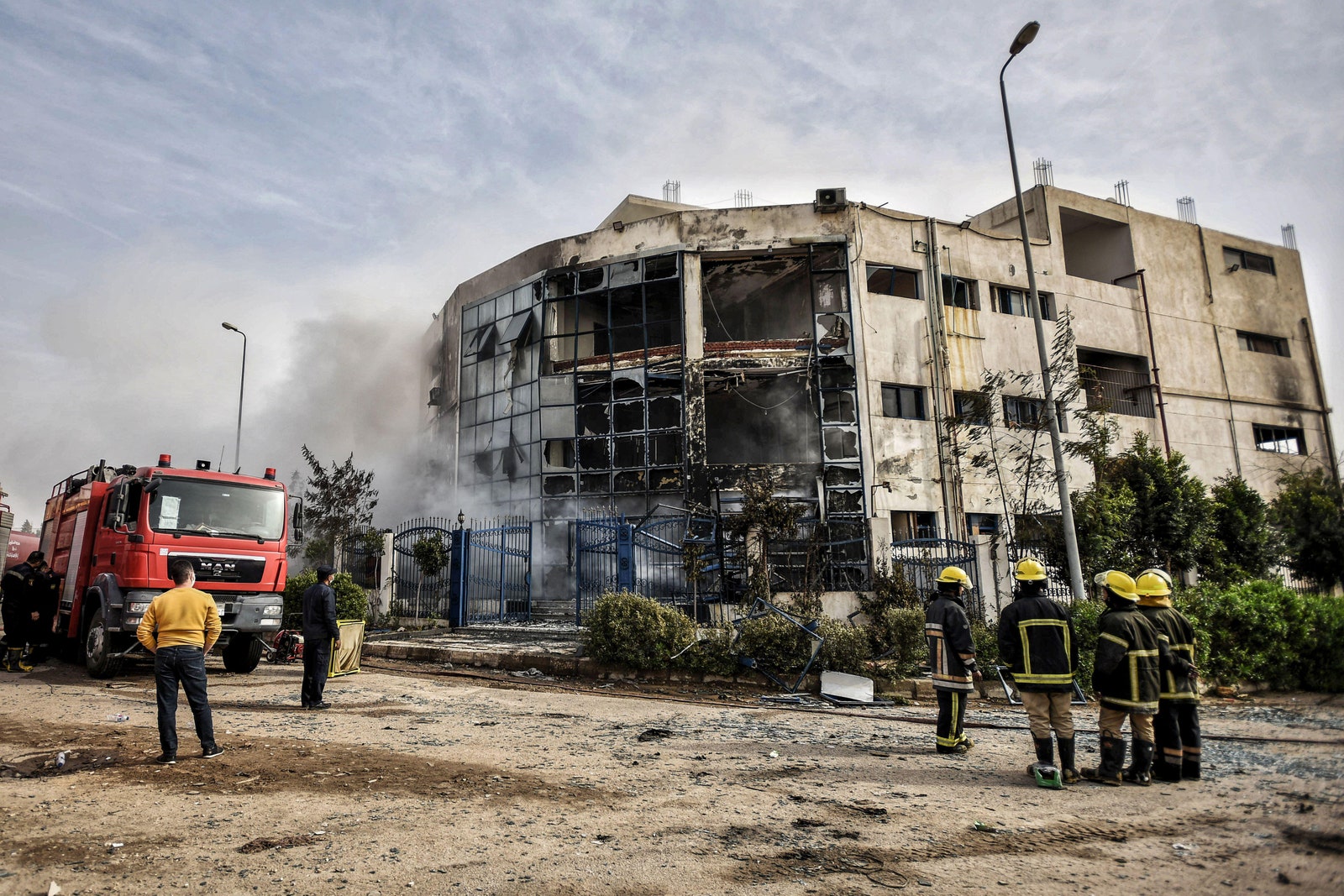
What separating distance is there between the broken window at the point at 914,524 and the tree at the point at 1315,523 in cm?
1628

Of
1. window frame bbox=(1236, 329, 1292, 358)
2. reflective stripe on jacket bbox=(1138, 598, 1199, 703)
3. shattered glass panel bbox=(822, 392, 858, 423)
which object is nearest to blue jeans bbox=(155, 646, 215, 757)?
reflective stripe on jacket bbox=(1138, 598, 1199, 703)

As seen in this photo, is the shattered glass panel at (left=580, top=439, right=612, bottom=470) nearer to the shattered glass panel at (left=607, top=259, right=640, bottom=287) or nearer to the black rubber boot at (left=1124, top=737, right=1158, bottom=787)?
the shattered glass panel at (left=607, top=259, right=640, bottom=287)

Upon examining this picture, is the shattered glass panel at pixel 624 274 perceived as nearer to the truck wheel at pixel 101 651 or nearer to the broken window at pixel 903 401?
the broken window at pixel 903 401

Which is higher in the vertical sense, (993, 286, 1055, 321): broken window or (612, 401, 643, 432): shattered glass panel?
(993, 286, 1055, 321): broken window

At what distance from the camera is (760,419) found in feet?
73.1

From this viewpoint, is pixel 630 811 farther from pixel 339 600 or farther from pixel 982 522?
pixel 982 522

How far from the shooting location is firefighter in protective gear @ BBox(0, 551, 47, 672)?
1124 cm

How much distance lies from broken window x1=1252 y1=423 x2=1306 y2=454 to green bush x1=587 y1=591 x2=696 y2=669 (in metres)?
26.1

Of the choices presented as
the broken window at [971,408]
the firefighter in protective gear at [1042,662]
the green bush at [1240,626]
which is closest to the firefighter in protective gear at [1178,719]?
the firefighter in protective gear at [1042,662]

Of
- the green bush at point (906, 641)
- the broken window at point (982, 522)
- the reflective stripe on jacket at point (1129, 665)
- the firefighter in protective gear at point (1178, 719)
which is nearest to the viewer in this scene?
the reflective stripe on jacket at point (1129, 665)

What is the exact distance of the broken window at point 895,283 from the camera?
21.8 metres

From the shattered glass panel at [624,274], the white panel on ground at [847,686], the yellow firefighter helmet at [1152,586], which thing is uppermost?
the shattered glass panel at [624,274]

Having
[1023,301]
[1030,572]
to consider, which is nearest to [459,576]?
[1030,572]

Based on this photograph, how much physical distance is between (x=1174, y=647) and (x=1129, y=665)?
0.72 m
